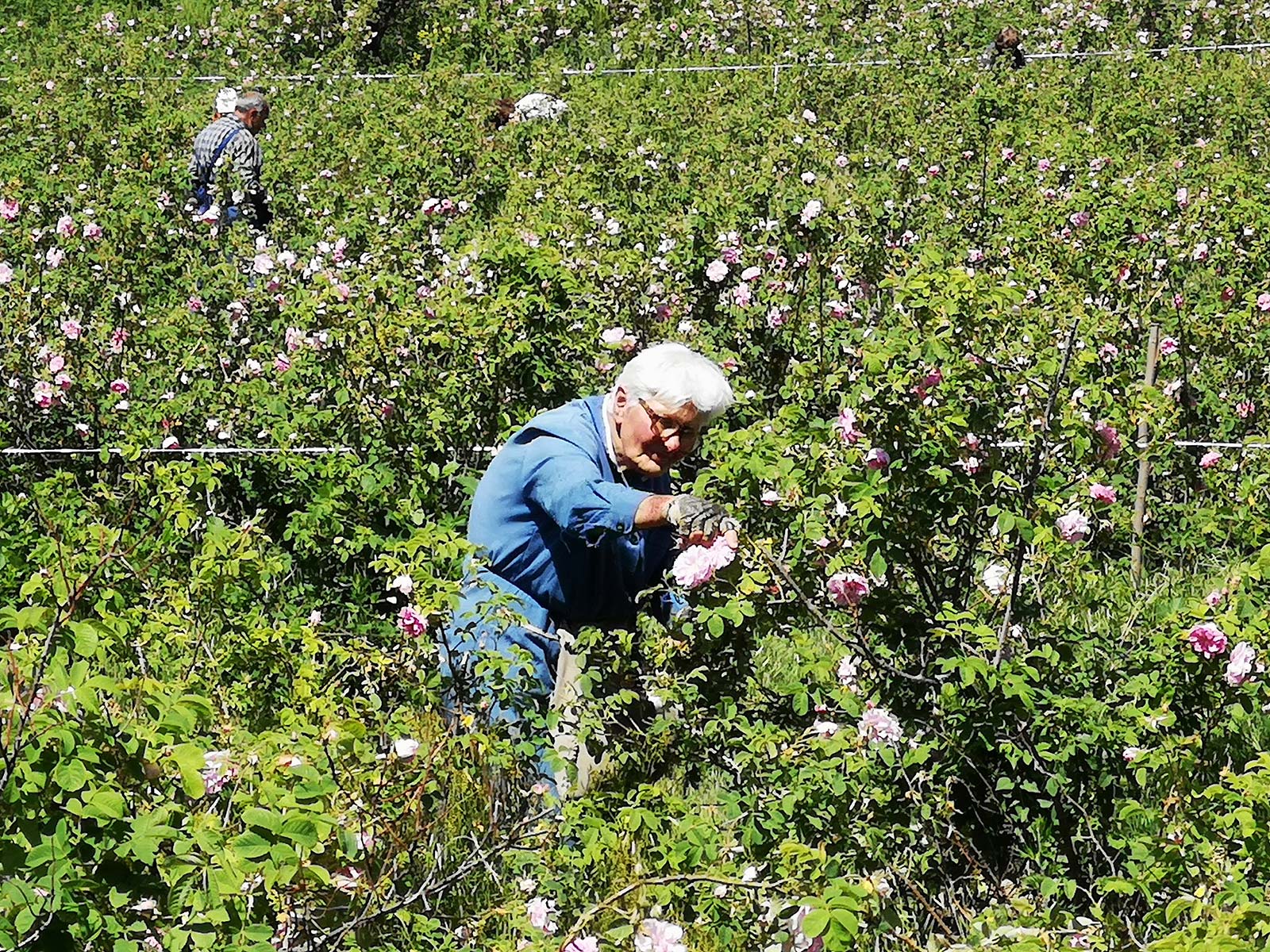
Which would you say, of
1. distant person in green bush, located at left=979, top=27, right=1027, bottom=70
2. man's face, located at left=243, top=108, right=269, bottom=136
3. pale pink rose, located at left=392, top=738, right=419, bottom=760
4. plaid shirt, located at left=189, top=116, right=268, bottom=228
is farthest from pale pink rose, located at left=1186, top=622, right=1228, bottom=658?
distant person in green bush, located at left=979, top=27, right=1027, bottom=70

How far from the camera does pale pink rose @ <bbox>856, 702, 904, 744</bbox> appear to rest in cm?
286

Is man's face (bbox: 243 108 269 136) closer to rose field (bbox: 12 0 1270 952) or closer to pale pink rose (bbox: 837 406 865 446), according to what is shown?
rose field (bbox: 12 0 1270 952)

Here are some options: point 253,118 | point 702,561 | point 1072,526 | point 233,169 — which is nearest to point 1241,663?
point 1072,526

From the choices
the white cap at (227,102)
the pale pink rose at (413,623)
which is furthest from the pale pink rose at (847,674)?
the white cap at (227,102)

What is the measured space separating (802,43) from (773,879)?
11166 millimetres

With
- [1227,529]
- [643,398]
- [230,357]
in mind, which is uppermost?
[643,398]

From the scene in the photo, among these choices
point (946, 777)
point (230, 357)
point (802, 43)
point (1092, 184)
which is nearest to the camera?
point (946, 777)

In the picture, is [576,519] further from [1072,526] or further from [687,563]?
[1072,526]

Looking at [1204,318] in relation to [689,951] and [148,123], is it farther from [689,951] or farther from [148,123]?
[148,123]

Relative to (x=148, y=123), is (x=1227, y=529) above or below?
below

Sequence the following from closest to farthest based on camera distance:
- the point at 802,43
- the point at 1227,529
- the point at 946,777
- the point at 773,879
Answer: the point at 773,879
the point at 946,777
the point at 1227,529
the point at 802,43

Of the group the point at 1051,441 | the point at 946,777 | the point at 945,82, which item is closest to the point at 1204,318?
the point at 1051,441

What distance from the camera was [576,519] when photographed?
3211 millimetres

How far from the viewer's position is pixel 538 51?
14398mm
